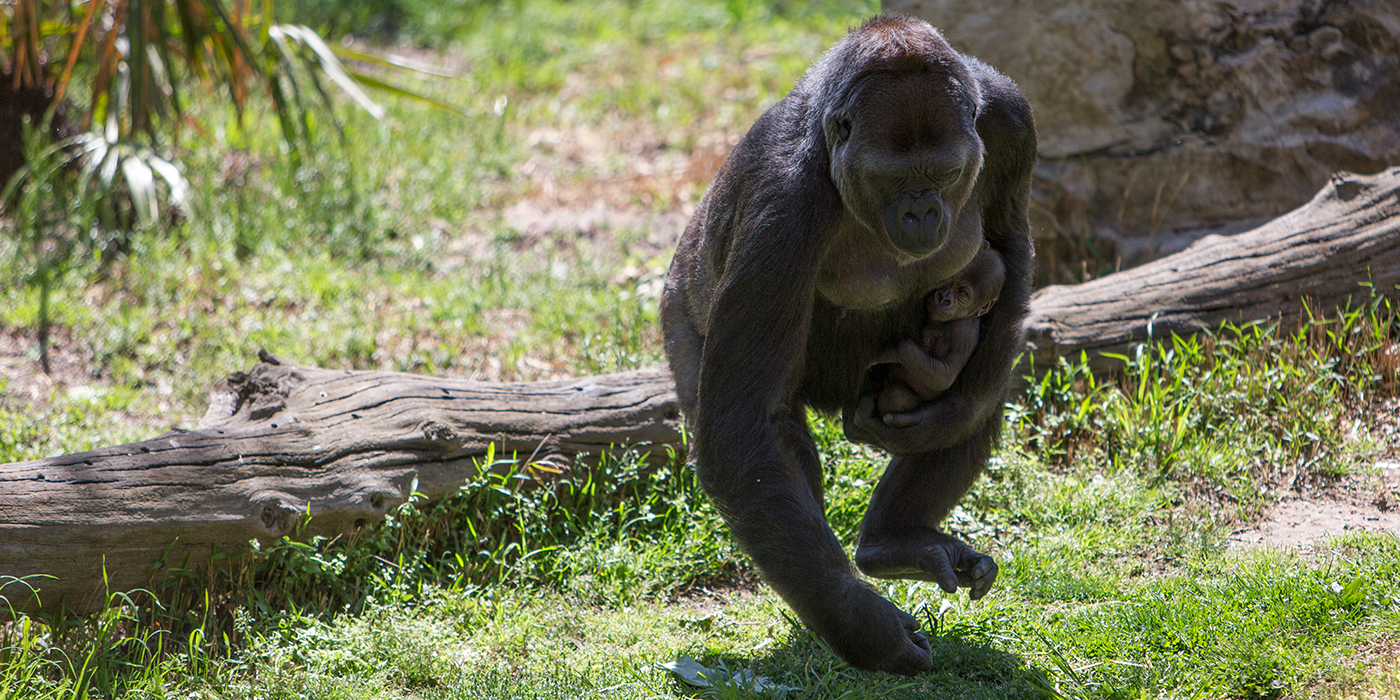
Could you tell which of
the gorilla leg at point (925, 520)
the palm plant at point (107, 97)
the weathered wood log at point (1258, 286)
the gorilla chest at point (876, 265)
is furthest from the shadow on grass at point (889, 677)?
the palm plant at point (107, 97)

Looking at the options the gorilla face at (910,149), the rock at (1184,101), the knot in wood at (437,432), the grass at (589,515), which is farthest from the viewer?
the rock at (1184,101)

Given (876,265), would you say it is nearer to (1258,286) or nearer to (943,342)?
(943,342)

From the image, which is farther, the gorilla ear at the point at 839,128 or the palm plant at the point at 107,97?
the palm plant at the point at 107,97

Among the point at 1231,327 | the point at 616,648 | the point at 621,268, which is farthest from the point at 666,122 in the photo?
the point at 616,648

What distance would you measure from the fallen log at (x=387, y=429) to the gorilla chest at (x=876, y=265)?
1565 millimetres

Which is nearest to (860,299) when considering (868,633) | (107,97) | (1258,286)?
(868,633)

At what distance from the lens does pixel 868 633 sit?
128 inches

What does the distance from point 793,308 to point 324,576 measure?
2347mm

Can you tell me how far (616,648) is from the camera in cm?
412

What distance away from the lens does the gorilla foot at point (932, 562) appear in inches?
135

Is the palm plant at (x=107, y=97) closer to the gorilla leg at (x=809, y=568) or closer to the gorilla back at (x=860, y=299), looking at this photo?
the gorilla back at (x=860, y=299)

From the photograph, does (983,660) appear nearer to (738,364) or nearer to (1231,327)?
(738,364)

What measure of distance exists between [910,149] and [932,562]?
126 cm

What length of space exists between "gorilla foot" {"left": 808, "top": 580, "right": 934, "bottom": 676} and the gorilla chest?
38.1 inches
